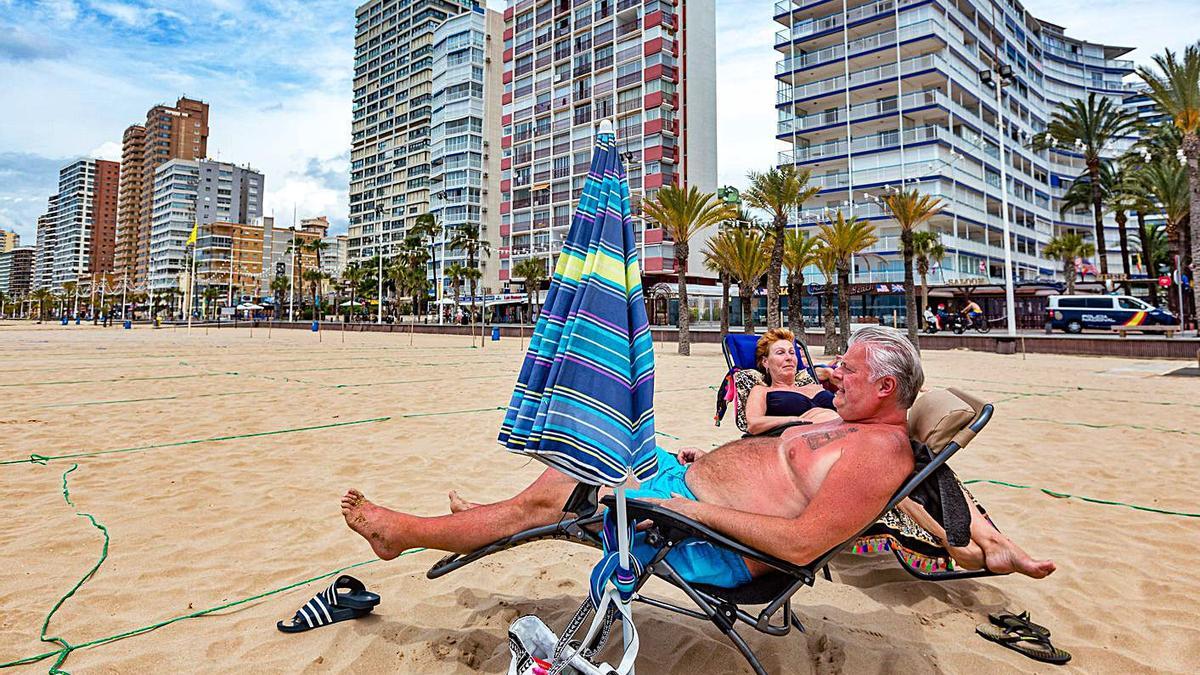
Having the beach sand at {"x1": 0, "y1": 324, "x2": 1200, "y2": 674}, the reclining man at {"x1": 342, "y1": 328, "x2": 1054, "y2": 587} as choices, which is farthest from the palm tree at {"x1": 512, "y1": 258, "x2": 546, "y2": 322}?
the reclining man at {"x1": 342, "y1": 328, "x2": 1054, "y2": 587}

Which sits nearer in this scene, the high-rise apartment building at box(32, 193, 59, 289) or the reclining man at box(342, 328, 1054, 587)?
the reclining man at box(342, 328, 1054, 587)

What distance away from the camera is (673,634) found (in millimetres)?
2377

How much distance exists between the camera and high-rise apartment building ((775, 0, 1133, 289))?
139ft

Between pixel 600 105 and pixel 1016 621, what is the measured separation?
60.7 m

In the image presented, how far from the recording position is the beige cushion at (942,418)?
1983mm

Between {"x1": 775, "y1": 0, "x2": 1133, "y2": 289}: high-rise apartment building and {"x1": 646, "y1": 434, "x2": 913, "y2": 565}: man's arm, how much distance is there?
39.9 metres

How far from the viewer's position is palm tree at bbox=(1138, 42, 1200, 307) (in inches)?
658

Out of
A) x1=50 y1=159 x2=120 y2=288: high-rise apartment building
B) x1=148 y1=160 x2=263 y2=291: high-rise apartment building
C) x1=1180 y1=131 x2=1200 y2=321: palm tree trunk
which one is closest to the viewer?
x1=1180 y1=131 x2=1200 y2=321: palm tree trunk

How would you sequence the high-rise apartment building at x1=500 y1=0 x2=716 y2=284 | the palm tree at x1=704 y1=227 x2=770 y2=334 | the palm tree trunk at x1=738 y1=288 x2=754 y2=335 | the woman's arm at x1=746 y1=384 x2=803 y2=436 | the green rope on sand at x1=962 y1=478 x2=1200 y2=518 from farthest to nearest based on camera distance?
the high-rise apartment building at x1=500 y1=0 x2=716 y2=284, the palm tree at x1=704 y1=227 x2=770 y2=334, the palm tree trunk at x1=738 y1=288 x2=754 y2=335, the green rope on sand at x1=962 y1=478 x2=1200 y2=518, the woman's arm at x1=746 y1=384 x2=803 y2=436

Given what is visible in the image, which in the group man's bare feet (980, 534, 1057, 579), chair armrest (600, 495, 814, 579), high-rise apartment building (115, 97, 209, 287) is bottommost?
man's bare feet (980, 534, 1057, 579)

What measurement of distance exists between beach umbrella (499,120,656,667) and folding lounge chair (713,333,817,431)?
282cm

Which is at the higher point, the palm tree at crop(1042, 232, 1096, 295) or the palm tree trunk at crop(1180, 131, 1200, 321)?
the palm tree at crop(1042, 232, 1096, 295)

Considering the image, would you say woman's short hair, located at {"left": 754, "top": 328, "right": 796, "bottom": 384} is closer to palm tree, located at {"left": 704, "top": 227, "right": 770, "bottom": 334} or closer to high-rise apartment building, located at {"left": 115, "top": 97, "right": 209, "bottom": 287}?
palm tree, located at {"left": 704, "top": 227, "right": 770, "bottom": 334}

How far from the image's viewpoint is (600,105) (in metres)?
58.2
